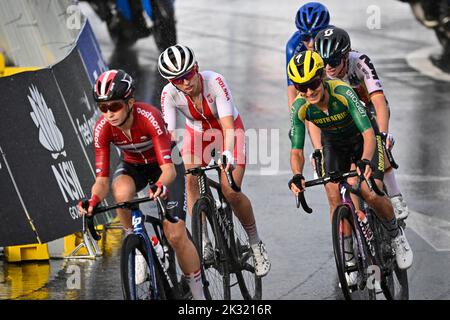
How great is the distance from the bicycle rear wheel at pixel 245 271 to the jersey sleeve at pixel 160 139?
1289 millimetres

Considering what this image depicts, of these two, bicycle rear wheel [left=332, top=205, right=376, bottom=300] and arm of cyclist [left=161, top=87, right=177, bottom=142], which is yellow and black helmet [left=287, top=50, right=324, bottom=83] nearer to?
bicycle rear wheel [left=332, top=205, right=376, bottom=300]

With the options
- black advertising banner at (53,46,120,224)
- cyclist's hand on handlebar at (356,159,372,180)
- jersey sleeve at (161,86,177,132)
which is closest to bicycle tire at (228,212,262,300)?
jersey sleeve at (161,86,177,132)

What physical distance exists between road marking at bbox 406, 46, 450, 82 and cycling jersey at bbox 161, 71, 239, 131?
10099 mm

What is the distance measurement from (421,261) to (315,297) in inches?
54.2

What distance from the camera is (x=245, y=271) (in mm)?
10352

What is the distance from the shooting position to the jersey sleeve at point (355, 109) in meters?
9.27

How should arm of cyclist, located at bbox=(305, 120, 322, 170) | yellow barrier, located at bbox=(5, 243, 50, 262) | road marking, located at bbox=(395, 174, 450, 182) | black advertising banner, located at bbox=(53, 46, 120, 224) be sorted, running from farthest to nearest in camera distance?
road marking, located at bbox=(395, 174, 450, 182)
black advertising banner, located at bbox=(53, 46, 120, 224)
yellow barrier, located at bbox=(5, 243, 50, 262)
arm of cyclist, located at bbox=(305, 120, 322, 170)

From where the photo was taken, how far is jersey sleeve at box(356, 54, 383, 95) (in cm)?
1063

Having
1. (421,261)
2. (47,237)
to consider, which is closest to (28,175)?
(47,237)

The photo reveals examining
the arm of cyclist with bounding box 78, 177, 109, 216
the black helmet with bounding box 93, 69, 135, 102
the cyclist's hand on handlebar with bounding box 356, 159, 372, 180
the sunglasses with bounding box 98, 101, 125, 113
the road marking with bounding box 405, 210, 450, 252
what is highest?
the black helmet with bounding box 93, 69, 135, 102

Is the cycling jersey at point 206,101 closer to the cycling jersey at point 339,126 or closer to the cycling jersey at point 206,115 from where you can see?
the cycling jersey at point 206,115

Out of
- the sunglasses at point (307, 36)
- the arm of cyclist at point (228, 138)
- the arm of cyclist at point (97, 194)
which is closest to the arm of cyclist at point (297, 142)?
the arm of cyclist at point (228, 138)

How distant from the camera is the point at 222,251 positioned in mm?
9586

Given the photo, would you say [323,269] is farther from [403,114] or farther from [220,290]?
[403,114]
